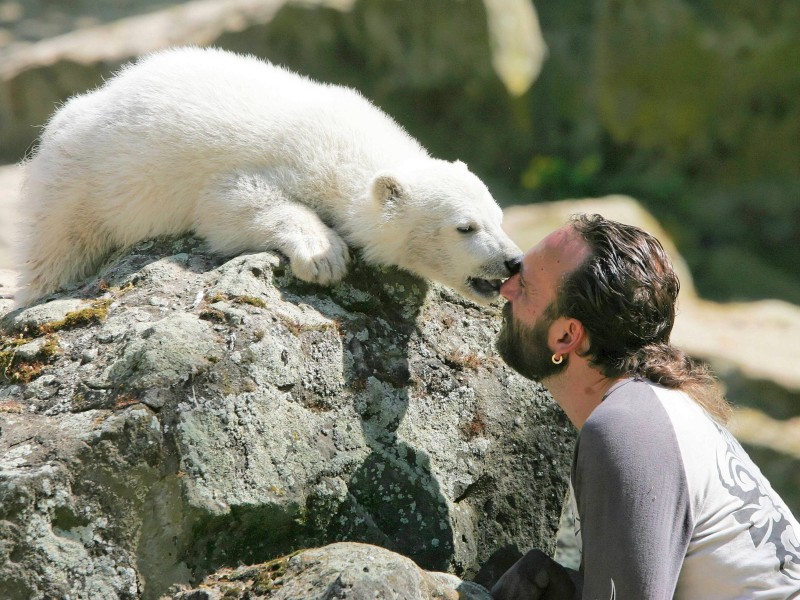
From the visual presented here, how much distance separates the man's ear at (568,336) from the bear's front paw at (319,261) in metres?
1.28

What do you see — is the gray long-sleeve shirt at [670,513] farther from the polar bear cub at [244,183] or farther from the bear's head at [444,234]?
the polar bear cub at [244,183]

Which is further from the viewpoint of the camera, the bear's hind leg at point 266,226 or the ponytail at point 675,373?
the bear's hind leg at point 266,226

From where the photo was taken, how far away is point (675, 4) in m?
13.8

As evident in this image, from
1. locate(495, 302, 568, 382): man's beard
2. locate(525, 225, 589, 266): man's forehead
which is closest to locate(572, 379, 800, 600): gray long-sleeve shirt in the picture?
locate(495, 302, 568, 382): man's beard

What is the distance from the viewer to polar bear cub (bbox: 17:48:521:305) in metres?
4.91

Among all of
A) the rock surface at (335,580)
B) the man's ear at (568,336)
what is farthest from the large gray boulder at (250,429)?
the man's ear at (568,336)

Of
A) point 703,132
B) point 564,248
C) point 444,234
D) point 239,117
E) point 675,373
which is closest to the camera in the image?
point 675,373

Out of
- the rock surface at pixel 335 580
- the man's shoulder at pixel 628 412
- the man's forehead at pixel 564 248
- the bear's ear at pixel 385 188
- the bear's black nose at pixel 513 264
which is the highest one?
the man's forehead at pixel 564 248

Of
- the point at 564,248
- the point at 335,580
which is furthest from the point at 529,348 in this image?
the point at 335,580

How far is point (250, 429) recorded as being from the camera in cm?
378

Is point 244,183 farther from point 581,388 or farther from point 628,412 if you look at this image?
point 628,412

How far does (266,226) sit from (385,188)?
693 millimetres

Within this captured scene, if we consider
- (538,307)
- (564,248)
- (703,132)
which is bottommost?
(703,132)

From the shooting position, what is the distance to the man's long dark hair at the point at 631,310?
144 inches
